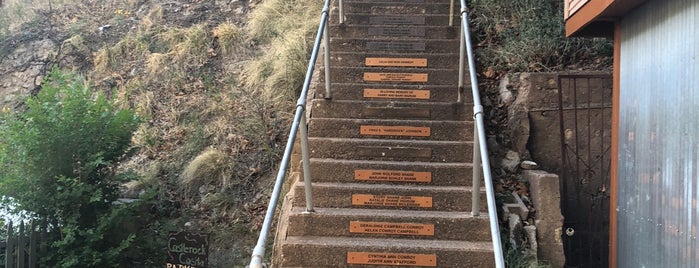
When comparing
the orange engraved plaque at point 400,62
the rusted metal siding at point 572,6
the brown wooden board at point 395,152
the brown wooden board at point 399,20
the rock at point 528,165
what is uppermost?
the brown wooden board at point 399,20

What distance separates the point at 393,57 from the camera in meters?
6.14

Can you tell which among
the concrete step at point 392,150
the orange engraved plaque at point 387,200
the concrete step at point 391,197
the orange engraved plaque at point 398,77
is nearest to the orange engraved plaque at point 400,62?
the orange engraved plaque at point 398,77

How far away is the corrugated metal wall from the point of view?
2998 millimetres

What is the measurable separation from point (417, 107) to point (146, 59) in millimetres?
5176

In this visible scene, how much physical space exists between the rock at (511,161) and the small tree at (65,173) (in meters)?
3.58

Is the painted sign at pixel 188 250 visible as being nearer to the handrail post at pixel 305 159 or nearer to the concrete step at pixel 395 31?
the handrail post at pixel 305 159

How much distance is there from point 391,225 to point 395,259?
329mm

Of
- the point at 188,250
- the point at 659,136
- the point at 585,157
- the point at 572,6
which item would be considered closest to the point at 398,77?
the point at 572,6

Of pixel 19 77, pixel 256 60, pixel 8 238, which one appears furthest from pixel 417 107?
pixel 19 77

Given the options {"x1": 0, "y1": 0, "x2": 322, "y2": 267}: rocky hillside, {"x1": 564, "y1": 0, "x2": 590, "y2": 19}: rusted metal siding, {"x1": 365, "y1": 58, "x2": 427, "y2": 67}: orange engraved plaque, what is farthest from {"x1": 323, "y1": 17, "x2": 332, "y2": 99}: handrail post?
{"x1": 564, "y1": 0, "x2": 590, "y2": 19}: rusted metal siding

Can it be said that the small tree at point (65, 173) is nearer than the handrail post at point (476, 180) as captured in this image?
No

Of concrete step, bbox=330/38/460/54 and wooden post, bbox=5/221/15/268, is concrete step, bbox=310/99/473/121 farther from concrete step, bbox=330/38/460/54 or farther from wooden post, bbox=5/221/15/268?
wooden post, bbox=5/221/15/268

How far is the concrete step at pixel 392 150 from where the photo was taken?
492 cm

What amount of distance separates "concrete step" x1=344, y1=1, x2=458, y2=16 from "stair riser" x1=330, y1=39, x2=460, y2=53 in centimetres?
79
